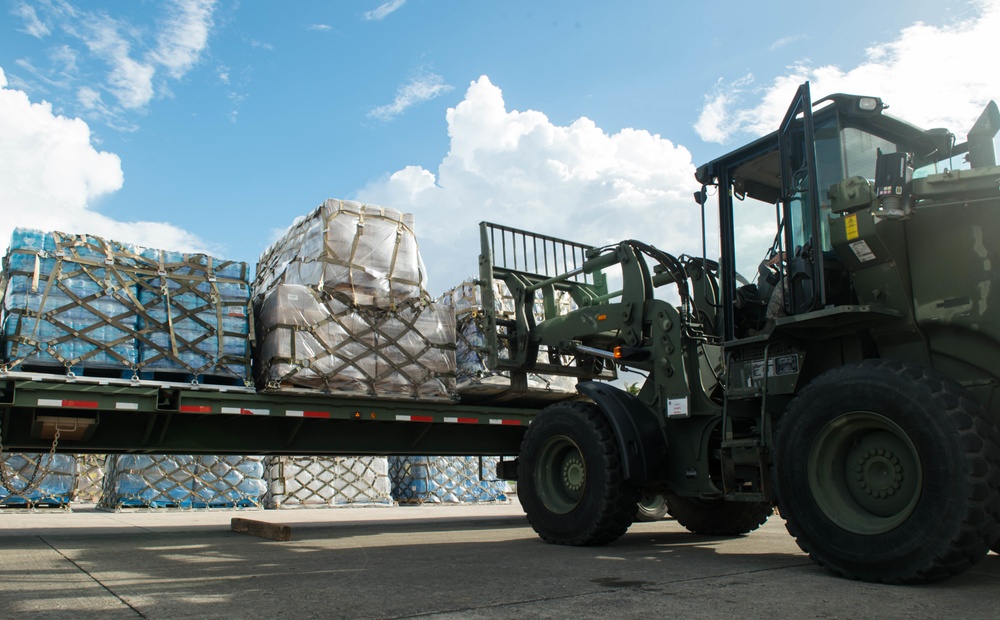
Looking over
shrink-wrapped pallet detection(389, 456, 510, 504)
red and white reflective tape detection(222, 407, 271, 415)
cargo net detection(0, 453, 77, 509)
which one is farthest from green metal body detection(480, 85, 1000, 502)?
cargo net detection(0, 453, 77, 509)

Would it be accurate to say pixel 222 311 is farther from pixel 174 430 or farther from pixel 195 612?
pixel 195 612

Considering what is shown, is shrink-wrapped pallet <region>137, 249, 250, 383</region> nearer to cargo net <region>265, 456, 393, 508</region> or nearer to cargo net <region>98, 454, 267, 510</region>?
cargo net <region>98, 454, 267, 510</region>

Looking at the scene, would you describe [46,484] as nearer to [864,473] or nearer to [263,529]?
[263,529]

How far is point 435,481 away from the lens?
20.8m

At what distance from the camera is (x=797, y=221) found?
5.56 meters

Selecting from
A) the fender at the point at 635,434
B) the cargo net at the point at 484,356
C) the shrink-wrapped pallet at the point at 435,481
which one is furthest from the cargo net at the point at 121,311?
the shrink-wrapped pallet at the point at 435,481

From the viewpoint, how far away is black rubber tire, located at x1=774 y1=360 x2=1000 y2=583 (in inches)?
157

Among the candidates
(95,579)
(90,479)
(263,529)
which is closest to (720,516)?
(263,529)

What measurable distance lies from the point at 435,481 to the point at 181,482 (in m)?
6.42

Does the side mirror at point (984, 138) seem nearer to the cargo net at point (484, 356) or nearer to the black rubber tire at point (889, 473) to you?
the black rubber tire at point (889, 473)

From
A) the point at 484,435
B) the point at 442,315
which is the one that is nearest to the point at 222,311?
the point at 442,315

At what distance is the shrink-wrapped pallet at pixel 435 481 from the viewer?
67.5ft

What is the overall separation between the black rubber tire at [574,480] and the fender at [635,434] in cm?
15

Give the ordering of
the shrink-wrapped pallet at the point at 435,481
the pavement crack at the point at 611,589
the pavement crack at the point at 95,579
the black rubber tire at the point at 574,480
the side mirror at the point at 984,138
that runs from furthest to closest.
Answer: the shrink-wrapped pallet at the point at 435,481, the black rubber tire at the point at 574,480, the side mirror at the point at 984,138, the pavement crack at the point at 95,579, the pavement crack at the point at 611,589
